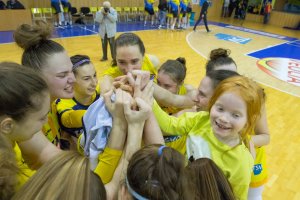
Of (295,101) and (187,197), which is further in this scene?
(295,101)

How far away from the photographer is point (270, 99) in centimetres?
497

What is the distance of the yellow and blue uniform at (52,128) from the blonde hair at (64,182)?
2.57ft

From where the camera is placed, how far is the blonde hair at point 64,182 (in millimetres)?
736

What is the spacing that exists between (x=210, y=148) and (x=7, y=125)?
987 mm

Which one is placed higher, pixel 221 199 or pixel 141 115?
pixel 141 115

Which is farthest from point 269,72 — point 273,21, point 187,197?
point 273,21

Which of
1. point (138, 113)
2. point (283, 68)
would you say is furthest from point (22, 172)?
point (283, 68)

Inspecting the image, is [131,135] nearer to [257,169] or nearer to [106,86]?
[106,86]

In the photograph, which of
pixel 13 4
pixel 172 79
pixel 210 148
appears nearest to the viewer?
pixel 210 148

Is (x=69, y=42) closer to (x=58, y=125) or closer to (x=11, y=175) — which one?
(x=58, y=125)

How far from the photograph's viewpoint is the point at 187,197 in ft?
2.68

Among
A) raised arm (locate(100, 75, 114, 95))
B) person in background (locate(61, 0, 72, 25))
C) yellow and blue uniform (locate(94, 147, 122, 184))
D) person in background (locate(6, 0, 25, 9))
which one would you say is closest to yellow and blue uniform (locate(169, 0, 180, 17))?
person in background (locate(61, 0, 72, 25))

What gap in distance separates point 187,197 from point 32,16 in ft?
34.4

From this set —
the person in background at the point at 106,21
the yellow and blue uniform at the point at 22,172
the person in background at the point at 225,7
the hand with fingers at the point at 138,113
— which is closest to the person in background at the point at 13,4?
the person in background at the point at 106,21
